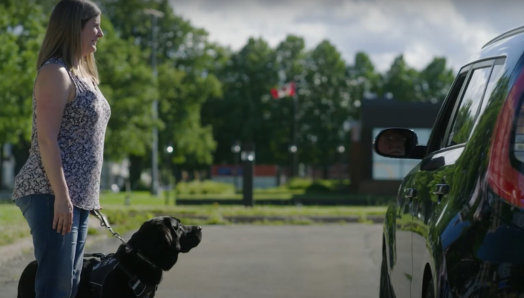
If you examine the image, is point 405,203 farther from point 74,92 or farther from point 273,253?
point 273,253

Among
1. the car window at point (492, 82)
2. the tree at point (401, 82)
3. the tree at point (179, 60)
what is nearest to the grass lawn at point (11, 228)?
the car window at point (492, 82)

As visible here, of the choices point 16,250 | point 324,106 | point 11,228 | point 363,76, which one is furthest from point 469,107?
point 363,76

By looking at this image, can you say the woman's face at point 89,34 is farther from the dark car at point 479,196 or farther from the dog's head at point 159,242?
the dark car at point 479,196

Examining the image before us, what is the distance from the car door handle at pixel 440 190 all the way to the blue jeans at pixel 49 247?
1.60m

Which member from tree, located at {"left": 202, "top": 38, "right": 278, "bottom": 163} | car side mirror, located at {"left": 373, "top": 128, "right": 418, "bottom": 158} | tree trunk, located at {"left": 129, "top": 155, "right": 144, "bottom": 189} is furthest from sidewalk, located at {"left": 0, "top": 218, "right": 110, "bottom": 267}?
tree, located at {"left": 202, "top": 38, "right": 278, "bottom": 163}

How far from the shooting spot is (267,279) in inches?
408

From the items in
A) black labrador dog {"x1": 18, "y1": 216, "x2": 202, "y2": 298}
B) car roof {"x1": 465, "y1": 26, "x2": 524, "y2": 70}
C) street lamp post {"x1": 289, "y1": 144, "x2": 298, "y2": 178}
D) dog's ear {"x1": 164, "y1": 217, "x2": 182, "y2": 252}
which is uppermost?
street lamp post {"x1": 289, "y1": 144, "x2": 298, "y2": 178}

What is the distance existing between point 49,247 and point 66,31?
0.97 m

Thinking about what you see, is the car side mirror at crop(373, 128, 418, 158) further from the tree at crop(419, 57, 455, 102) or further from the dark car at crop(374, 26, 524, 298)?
the tree at crop(419, 57, 455, 102)

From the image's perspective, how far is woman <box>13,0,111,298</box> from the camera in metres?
4.37

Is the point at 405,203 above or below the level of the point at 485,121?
below

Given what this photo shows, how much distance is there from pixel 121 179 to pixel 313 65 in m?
20.7

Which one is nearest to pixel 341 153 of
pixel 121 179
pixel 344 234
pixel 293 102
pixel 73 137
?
pixel 293 102

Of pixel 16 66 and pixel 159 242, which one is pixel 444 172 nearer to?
pixel 159 242
